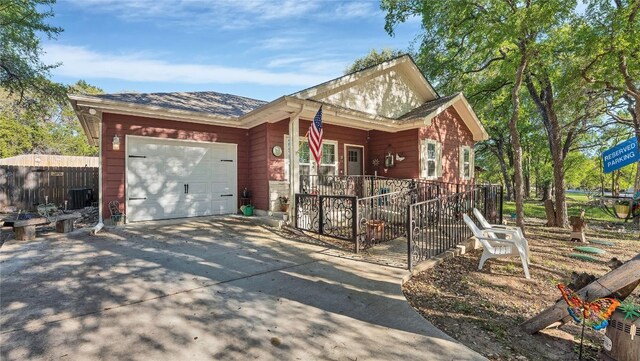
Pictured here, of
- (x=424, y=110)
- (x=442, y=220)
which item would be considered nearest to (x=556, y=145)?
(x=424, y=110)

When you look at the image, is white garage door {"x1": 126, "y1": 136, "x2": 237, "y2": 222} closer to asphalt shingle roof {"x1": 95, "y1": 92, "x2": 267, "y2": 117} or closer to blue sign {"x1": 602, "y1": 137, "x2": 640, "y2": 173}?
asphalt shingle roof {"x1": 95, "y1": 92, "x2": 267, "y2": 117}

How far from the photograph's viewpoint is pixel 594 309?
2316 millimetres

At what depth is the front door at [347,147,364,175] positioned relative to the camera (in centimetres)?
1087

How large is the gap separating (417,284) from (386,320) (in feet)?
4.52

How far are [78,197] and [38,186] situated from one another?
1.60 meters

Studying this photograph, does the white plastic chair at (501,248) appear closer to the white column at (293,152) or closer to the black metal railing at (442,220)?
the black metal railing at (442,220)

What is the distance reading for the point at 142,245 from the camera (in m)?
5.50

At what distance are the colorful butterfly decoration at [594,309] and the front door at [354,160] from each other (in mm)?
8510

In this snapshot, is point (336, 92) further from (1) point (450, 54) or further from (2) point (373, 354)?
(2) point (373, 354)

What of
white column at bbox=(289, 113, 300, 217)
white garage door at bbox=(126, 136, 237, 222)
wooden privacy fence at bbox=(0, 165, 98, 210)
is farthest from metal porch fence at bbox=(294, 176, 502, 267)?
wooden privacy fence at bbox=(0, 165, 98, 210)

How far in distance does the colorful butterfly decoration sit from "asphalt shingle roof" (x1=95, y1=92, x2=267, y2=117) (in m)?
8.34

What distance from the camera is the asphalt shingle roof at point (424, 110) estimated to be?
9.74 metres

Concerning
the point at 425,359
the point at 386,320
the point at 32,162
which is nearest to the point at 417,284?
the point at 386,320

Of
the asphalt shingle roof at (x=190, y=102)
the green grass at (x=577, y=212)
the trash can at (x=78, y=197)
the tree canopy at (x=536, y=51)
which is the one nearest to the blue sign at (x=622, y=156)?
the tree canopy at (x=536, y=51)
